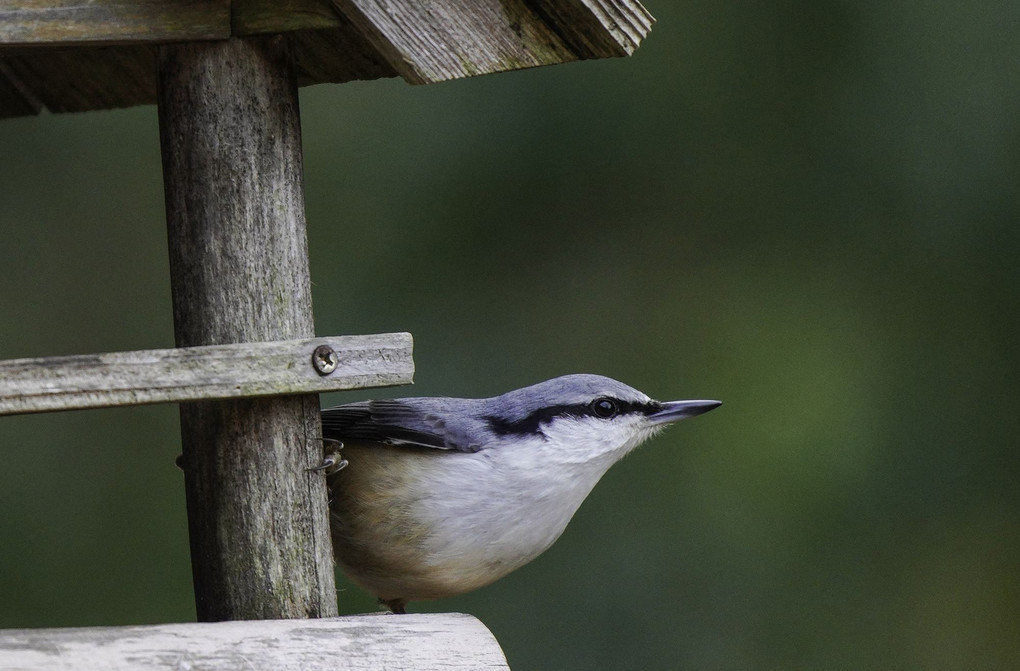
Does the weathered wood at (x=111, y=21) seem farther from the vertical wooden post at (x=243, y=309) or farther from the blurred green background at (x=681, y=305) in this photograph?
the blurred green background at (x=681, y=305)

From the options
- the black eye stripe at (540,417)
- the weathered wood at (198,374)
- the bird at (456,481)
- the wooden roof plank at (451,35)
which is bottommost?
the bird at (456,481)

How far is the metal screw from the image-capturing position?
1804mm

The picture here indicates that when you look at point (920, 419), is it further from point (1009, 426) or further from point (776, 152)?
point (776, 152)

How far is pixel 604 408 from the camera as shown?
2438 millimetres

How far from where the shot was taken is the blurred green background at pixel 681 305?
14.1 ft

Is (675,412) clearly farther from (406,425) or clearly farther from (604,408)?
(406,425)

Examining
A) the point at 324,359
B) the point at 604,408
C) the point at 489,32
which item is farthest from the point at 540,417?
the point at 489,32

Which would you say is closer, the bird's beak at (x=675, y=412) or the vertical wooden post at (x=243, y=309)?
the vertical wooden post at (x=243, y=309)

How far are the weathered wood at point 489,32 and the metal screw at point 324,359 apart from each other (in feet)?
1.37

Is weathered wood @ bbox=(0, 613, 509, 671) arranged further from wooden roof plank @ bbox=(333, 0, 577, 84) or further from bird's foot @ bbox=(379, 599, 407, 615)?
wooden roof plank @ bbox=(333, 0, 577, 84)

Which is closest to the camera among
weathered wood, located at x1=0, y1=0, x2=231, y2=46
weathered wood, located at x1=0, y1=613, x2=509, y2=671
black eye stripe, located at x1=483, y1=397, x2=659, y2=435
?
weathered wood, located at x1=0, y1=613, x2=509, y2=671

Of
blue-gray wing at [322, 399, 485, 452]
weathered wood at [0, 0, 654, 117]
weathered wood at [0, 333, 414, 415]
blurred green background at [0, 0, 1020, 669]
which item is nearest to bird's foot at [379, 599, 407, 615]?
blue-gray wing at [322, 399, 485, 452]

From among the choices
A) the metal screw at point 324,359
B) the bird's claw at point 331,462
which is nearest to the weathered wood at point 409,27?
the metal screw at point 324,359

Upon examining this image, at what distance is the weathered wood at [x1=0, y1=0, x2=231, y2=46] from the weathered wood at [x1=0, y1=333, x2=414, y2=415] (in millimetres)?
488
